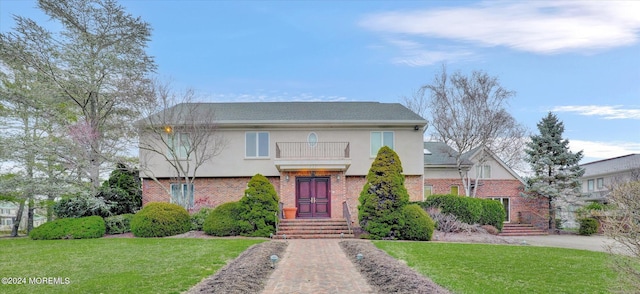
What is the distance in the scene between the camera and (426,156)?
89.4ft

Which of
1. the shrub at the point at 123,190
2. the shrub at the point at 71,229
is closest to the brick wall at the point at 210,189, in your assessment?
the shrub at the point at 123,190

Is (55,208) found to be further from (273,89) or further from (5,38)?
(273,89)

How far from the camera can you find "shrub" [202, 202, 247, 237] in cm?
1675

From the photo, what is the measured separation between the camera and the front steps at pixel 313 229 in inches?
674

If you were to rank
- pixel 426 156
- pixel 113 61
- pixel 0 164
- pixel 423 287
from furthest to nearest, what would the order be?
pixel 426 156 → pixel 113 61 → pixel 0 164 → pixel 423 287

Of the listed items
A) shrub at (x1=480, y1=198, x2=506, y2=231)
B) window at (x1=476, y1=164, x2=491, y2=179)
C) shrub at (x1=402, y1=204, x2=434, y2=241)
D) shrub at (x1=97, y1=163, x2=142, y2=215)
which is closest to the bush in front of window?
shrub at (x1=480, y1=198, x2=506, y2=231)

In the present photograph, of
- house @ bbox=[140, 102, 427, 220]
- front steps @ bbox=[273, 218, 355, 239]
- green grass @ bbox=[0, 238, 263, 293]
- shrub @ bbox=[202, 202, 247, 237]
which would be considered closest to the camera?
green grass @ bbox=[0, 238, 263, 293]

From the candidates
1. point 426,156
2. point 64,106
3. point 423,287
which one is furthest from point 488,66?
point 64,106

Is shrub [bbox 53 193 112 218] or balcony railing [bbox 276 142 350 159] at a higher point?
balcony railing [bbox 276 142 350 159]

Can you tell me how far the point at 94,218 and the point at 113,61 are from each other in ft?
25.0

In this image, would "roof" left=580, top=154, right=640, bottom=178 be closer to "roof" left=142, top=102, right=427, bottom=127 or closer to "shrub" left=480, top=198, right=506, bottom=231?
"shrub" left=480, top=198, right=506, bottom=231

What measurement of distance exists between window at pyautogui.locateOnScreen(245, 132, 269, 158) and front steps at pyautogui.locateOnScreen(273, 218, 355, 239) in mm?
4230

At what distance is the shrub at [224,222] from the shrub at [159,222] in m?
1.05

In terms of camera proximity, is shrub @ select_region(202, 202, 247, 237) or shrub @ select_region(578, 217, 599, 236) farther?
shrub @ select_region(578, 217, 599, 236)
